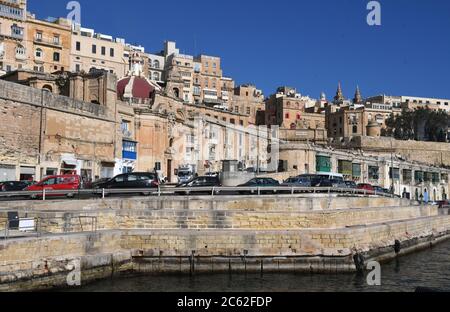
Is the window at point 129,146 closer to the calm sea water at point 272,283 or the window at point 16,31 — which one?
the calm sea water at point 272,283

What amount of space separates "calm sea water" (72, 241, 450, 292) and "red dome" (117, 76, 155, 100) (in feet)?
129

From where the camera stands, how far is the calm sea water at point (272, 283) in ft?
58.6

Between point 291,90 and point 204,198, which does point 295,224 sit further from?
point 291,90

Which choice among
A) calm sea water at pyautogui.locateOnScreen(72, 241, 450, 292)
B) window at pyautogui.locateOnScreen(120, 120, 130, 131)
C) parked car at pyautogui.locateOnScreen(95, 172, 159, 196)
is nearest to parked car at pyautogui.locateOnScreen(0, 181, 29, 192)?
parked car at pyautogui.locateOnScreen(95, 172, 159, 196)

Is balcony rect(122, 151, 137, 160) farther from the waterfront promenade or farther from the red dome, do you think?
the waterfront promenade

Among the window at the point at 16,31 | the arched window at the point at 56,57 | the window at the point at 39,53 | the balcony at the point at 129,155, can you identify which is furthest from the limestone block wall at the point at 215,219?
the arched window at the point at 56,57

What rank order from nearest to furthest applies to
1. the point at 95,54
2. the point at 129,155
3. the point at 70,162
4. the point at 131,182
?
the point at 131,182
the point at 70,162
the point at 129,155
the point at 95,54

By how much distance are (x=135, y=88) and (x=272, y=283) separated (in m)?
44.8

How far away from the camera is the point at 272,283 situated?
61.6 ft

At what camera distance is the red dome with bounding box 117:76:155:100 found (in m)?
58.4

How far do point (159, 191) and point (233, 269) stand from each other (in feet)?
18.1

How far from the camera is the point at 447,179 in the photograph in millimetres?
85062

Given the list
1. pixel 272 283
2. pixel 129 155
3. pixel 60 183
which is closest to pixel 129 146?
pixel 129 155

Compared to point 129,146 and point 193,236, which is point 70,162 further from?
point 193,236
